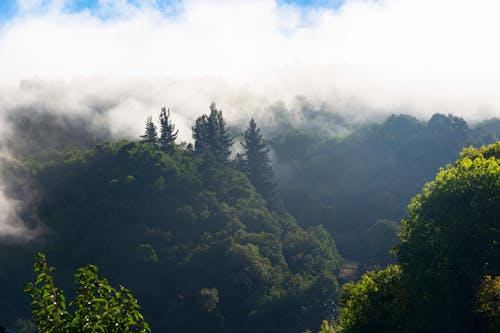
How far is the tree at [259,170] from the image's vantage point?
5290 inches

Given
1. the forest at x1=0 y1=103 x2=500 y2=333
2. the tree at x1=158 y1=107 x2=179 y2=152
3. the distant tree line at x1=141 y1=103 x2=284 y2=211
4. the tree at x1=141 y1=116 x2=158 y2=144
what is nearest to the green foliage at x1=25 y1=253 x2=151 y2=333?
the forest at x1=0 y1=103 x2=500 y2=333

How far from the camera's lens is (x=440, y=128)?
170m

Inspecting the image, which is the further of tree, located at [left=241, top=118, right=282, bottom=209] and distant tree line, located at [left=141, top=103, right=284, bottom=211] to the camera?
tree, located at [left=241, top=118, right=282, bottom=209]

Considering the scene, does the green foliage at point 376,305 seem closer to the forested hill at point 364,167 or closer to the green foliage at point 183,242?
the green foliage at point 183,242

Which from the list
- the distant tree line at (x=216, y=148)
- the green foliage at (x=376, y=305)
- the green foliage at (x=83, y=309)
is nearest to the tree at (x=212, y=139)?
the distant tree line at (x=216, y=148)

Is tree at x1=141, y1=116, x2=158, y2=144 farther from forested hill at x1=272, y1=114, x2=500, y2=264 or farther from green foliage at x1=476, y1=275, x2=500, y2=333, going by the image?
green foliage at x1=476, y1=275, x2=500, y2=333

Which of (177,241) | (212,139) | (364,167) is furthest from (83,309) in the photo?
(364,167)

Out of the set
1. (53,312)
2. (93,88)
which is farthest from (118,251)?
(93,88)

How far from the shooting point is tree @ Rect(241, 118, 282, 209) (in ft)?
441

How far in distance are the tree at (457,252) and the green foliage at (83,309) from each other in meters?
21.1

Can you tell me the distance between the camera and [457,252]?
107ft

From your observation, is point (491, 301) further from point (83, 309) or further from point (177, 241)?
point (177, 241)

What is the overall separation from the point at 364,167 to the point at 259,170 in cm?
4416

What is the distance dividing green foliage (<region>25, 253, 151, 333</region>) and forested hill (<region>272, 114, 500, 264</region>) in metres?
119
